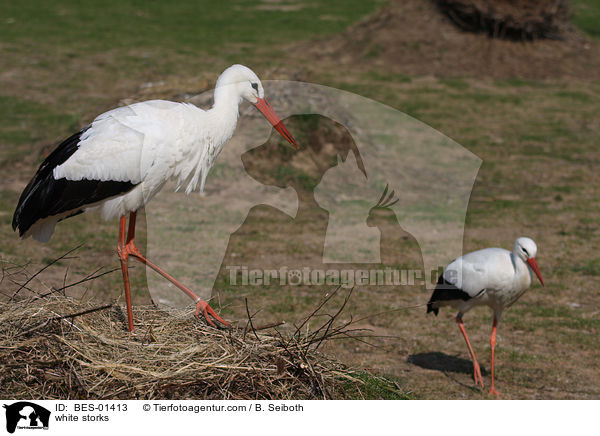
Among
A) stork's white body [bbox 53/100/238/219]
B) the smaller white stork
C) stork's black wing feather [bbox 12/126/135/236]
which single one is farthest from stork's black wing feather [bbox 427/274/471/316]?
stork's black wing feather [bbox 12/126/135/236]

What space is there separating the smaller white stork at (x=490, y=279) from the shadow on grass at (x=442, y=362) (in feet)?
0.58

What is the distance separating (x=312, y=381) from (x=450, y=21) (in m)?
15.3

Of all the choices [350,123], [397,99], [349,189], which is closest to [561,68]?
[397,99]

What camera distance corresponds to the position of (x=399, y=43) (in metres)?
18.3

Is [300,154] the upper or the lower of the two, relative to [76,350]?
lower

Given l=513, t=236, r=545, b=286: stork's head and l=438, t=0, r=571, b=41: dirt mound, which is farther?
l=438, t=0, r=571, b=41: dirt mound

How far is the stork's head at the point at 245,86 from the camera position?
4.85m

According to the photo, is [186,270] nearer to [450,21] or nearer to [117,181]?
[117,181]

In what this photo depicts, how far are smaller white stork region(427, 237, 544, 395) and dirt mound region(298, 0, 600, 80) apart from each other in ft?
38.2

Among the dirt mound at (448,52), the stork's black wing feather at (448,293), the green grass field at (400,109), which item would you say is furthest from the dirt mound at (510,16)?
the stork's black wing feather at (448,293)

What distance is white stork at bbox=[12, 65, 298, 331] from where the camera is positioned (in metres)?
4.75

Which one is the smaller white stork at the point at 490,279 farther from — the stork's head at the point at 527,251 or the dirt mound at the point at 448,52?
the dirt mound at the point at 448,52
